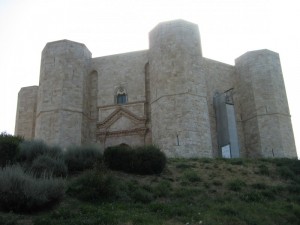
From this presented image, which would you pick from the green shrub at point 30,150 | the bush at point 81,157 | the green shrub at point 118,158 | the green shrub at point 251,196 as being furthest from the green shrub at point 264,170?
the green shrub at point 30,150

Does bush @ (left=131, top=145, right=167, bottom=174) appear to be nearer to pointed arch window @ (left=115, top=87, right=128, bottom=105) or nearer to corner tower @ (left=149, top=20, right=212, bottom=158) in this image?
corner tower @ (left=149, top=20, right=212, bottom=158)

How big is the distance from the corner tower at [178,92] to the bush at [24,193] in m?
10.7

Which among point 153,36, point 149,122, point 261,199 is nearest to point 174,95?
point 149,122

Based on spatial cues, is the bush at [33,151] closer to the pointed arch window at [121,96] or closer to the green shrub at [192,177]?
the green shrub at [192,177]

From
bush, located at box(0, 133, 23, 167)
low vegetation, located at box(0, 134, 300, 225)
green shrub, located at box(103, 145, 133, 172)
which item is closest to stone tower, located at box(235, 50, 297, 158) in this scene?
low vegetation, located at box(0, 134, 300, 225)

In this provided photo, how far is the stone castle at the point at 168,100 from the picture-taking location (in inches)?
757

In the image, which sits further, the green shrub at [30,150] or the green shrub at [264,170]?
the green shrub at [264,170]

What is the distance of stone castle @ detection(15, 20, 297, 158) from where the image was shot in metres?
19.2

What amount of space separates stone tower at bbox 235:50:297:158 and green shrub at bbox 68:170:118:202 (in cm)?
1412

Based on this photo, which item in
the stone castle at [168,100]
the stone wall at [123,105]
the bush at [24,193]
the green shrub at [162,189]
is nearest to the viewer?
the bush at [24,193]

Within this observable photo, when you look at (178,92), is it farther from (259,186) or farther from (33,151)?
(33,151)

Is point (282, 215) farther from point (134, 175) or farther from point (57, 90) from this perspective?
point (57, 90)

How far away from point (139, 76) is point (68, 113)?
4863 mm

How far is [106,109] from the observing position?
21.7 metres
